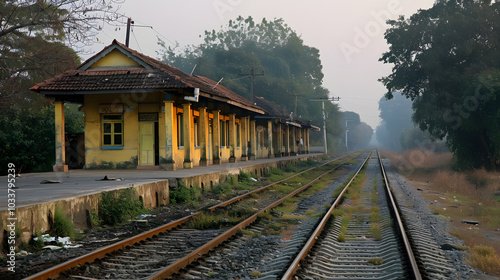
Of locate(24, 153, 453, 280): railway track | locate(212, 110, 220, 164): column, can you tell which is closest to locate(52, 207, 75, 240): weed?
locate(24, 153, 453, 280): railway track

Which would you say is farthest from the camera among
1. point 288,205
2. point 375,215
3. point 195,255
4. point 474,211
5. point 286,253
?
point 288,205

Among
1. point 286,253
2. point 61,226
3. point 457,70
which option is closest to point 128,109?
point 61,226

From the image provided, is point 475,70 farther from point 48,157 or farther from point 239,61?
point 239,61

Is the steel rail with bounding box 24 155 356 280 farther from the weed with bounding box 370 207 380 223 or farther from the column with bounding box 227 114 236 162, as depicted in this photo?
the column with bounding box 227 114 236 162

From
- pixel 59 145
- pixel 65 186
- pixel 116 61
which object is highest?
pixel 116 61

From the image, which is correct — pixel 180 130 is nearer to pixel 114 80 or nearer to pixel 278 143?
pixel 114 80

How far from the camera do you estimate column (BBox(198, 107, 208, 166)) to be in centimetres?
2153

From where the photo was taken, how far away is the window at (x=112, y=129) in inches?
785

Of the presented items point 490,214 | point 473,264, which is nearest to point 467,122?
point 490,214

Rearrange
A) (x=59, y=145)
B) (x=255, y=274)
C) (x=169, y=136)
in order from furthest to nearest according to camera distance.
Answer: (x=59, y=145), (x=169, y=136), (x=255, y=274)

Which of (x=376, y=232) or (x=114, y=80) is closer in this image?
(x=376, y=232)

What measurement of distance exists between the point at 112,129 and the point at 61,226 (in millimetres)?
12508

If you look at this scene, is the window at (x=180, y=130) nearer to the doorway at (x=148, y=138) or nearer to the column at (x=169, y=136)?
the doorway at (x=148, y=138)

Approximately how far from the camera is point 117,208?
9.79 meters
